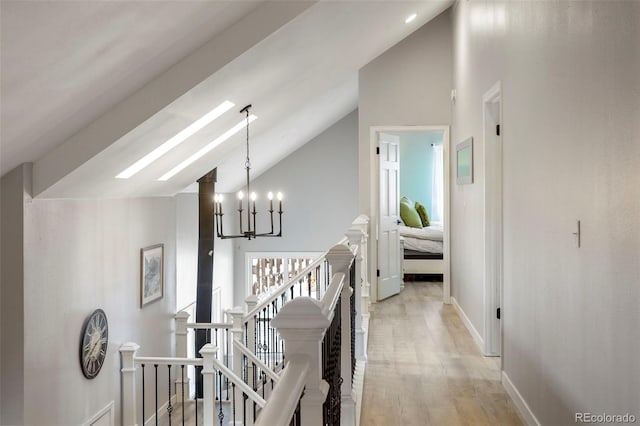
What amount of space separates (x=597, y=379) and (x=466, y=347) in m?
3.00

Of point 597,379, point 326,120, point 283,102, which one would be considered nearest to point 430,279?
point 326,120

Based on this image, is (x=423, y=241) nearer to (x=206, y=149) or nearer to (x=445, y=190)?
(x=445, y=190)

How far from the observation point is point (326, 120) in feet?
36.1

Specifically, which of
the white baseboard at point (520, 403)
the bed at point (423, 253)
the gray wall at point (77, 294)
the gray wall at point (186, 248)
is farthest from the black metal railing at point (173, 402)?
the bed at point (423, 253)

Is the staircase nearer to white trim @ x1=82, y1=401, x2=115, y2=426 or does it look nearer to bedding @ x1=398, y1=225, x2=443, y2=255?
white trim @ x1=82, y1=401, x2=115, y2=426

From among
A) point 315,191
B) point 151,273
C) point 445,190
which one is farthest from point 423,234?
point 151,273

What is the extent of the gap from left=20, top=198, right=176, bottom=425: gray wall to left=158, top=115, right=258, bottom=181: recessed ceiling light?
481 millimetres

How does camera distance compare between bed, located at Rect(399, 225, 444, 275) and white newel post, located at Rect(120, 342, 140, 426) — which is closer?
white newel post, located at Rect(120, 342, 140, 426)

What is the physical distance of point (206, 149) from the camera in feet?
23.4

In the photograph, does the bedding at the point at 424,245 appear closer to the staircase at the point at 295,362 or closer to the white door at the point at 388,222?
the white door at the point at 388,222

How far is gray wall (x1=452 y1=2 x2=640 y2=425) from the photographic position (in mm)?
2453

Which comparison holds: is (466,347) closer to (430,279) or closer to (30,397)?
(30,397)

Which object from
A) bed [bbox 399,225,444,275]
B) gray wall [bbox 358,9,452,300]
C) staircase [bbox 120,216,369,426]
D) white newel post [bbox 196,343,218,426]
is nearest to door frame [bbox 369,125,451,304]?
gray wall [bbox 358,9,452,300]

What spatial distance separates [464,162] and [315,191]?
18.3 ft
